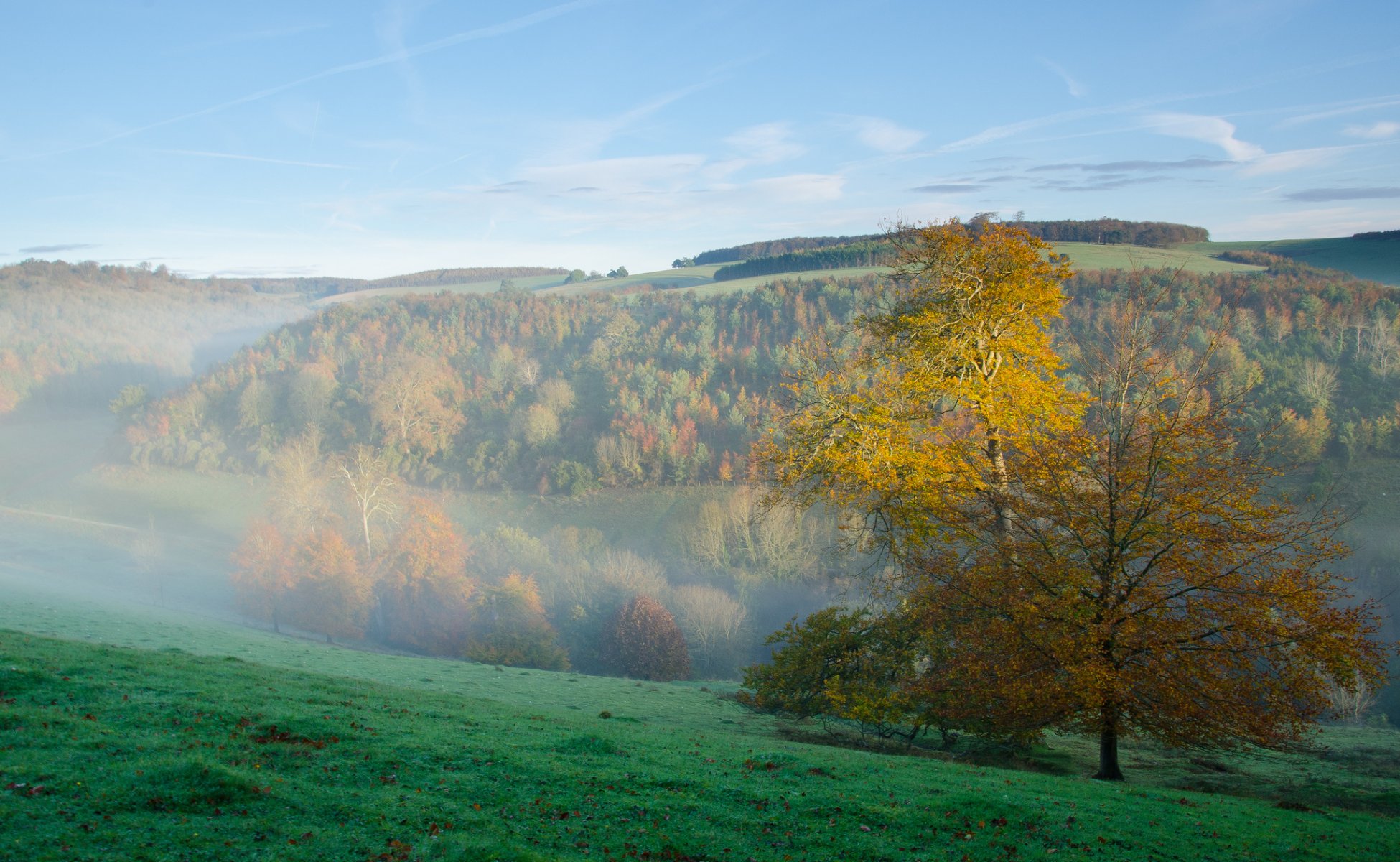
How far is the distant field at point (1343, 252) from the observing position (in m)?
109

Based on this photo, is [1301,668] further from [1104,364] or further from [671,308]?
[671,308]

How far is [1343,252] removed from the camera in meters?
118

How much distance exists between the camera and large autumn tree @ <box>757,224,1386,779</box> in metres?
14.0

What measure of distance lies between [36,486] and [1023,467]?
13695cm

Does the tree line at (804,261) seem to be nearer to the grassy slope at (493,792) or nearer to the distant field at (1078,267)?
the distant field at (1078,267)

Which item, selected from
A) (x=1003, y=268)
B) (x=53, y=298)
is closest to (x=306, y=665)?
(x=1003, y=268)

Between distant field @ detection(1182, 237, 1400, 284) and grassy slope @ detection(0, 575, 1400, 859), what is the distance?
433ft

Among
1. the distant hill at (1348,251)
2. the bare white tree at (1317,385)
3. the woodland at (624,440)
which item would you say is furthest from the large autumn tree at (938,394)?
the distant hill at (1348,251)

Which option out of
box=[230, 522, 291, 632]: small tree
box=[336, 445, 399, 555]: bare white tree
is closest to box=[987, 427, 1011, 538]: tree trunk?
box=[336, 445, 399, 555]: bare white tree

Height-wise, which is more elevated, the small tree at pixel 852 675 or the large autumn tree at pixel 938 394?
the large autumn tree at pixel 938 394

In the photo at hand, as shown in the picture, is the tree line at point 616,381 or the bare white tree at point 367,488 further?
the tree line at point 616,381

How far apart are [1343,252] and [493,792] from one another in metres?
156

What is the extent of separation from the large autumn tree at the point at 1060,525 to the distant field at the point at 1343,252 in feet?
419

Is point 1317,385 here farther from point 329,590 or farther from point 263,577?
point 263,577
